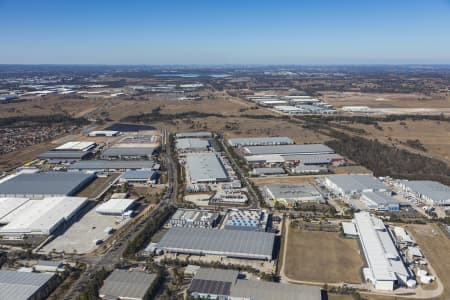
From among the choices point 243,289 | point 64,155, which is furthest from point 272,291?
point 64,155

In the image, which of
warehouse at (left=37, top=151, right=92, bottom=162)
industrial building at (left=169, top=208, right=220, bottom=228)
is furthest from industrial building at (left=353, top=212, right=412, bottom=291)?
warehouse at (left=37, top=151, right=92, bottom=162)

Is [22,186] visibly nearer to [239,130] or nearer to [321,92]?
[239,130]

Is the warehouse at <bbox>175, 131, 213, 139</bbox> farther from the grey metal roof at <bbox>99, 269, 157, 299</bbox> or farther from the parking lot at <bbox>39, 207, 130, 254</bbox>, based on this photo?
the grey metal roof at <bbox>99, 269, 157, 299</bbox>

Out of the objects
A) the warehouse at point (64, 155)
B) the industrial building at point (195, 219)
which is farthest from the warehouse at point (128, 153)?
the industrial building at point (195, 219)

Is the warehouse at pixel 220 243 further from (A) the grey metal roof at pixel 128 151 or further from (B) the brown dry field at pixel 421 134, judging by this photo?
(B) the brown dry field at pixel 421 134

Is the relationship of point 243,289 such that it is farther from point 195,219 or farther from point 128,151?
point 128,151
